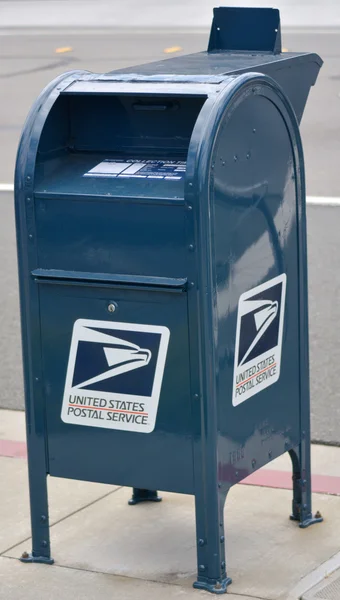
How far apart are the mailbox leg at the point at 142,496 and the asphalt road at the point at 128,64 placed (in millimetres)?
1891

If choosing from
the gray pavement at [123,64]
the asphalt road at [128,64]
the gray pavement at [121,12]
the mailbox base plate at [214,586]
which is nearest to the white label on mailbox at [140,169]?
the mailbox base plate at [214,586]

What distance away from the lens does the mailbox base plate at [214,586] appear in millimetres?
4242

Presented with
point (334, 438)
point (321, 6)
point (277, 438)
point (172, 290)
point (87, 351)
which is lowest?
point (334, 438)

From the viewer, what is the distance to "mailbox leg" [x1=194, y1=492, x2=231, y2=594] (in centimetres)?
421

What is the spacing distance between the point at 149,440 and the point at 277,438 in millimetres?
607

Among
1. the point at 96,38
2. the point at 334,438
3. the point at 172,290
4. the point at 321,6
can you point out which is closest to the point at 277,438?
the point at 172,290

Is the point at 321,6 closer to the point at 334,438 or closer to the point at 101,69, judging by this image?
the point at 101,69

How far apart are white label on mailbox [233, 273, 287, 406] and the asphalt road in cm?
234

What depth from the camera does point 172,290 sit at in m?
4.09

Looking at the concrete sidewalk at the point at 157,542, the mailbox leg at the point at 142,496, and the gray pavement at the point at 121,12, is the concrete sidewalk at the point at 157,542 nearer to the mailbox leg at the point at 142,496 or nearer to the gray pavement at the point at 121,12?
the mailbox leg at the point at 142,496

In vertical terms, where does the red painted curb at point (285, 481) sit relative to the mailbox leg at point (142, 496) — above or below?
below

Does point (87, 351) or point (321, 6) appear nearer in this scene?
point (87, 351)

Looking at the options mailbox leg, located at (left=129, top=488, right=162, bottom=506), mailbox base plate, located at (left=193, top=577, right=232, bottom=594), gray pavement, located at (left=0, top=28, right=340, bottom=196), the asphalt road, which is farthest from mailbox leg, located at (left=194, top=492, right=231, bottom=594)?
gray pavement, located at (left=0, top=28, right=340, bottom=196)

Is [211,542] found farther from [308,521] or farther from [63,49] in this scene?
[63,49]
